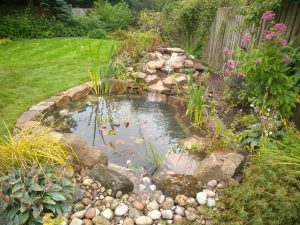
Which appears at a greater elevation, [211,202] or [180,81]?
[180,81]

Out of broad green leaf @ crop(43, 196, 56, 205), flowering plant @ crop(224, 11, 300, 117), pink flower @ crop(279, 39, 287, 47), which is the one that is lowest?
broad green leaf @ crop(43, 196, 56, 205)

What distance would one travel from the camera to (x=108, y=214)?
8.02 feet

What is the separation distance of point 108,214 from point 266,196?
1279 mm

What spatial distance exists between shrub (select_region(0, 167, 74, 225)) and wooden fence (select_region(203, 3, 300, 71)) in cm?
326

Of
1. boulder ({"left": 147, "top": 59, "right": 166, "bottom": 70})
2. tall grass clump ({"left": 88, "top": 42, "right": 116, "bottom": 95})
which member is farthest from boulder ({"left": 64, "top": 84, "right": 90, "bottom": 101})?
boulder ({"left": 147, "top": 59, "right": 166, "bottom": 70})

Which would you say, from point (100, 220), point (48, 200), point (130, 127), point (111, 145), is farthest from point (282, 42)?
point (48, 200)

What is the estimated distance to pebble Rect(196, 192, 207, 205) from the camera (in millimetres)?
2588

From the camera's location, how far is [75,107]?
4.91 metres

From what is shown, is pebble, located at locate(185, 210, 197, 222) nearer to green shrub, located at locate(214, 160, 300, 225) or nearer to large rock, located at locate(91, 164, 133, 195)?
green shrub, located at locate(214, 160, 300, 225)

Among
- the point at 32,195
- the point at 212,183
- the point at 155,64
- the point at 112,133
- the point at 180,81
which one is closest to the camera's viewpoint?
the point at 32,195

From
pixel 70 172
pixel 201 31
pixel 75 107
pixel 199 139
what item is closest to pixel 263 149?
pixel 199 139

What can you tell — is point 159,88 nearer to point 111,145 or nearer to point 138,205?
point 111,145

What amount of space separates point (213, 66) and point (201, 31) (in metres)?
1.47

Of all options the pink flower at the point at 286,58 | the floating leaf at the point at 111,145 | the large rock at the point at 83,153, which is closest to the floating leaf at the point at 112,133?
the floating leaf at the point at 111,145
